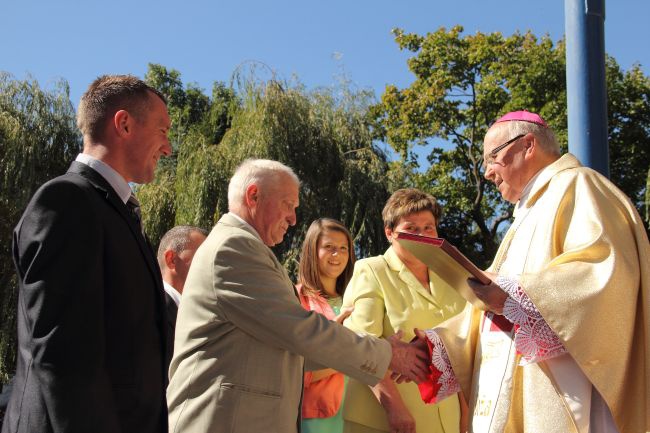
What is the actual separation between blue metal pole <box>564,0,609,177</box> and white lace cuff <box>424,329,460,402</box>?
1566 mm

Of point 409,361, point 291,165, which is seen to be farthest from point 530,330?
point 291,165

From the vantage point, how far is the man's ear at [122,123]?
113 inches

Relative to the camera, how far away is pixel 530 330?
3.36 metres

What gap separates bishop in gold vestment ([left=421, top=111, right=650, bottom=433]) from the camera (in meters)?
3.29

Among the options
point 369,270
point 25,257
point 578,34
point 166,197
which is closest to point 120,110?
point 25,257

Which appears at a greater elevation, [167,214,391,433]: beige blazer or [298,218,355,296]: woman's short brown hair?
[298,218,355,296]: woman's short brown hair

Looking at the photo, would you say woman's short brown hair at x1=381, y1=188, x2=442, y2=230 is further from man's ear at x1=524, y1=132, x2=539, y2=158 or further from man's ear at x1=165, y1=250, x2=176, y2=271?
man's ear at x1=165, y1=250, x2=176, y2=271

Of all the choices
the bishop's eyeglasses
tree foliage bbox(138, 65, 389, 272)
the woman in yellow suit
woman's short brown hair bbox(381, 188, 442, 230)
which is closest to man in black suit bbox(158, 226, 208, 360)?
the woman in yellow suit

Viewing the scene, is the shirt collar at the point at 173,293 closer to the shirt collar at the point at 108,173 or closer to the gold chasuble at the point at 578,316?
the gold chasuble at the point at 578,316

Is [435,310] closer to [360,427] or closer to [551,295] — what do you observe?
[360,427]

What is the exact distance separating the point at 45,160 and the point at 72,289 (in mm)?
14759

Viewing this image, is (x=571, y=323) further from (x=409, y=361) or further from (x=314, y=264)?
(x=314, y=264)

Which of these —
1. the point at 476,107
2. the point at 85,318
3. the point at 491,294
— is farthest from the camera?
the point at 476,107

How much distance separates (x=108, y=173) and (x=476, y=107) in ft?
83.9
